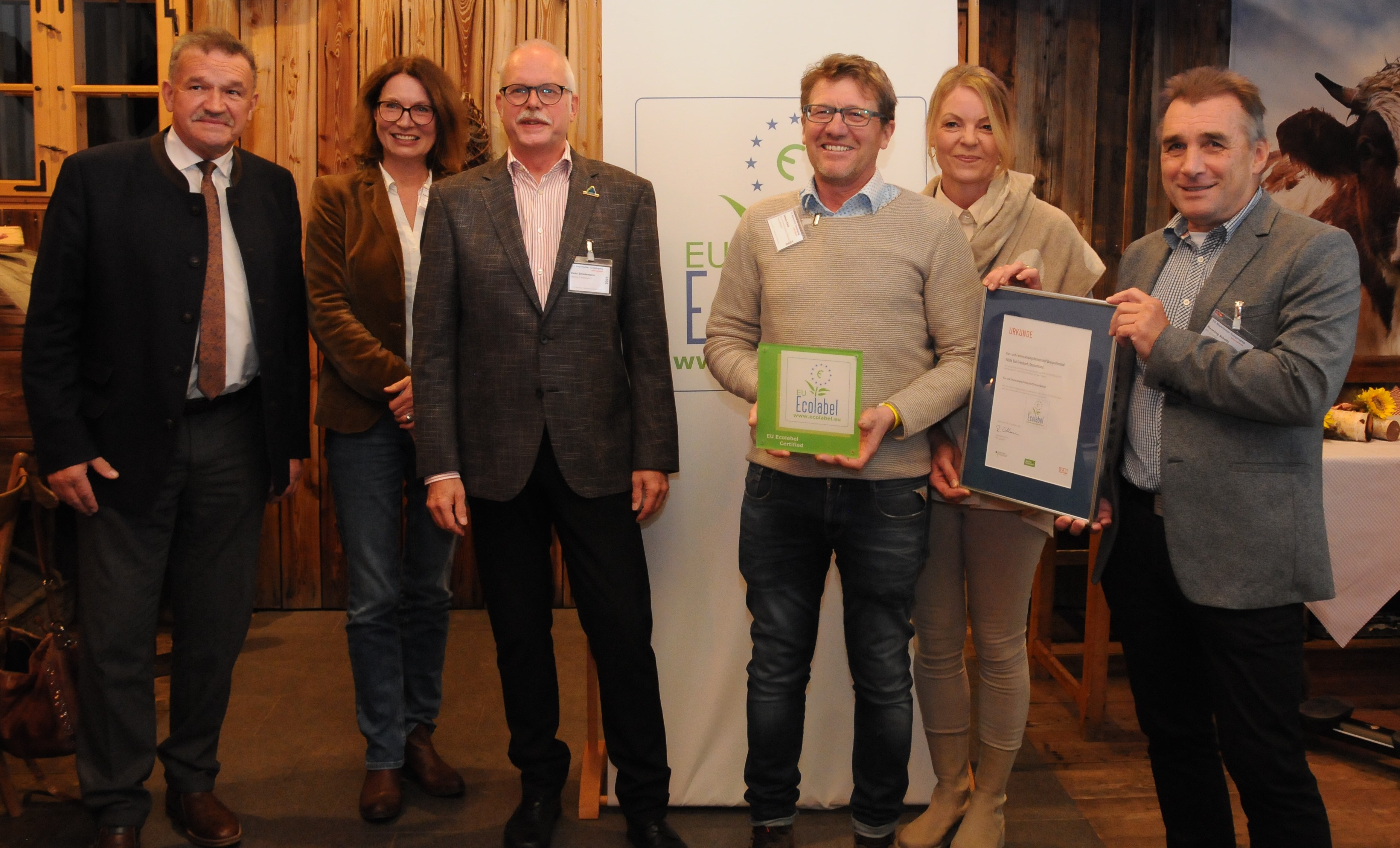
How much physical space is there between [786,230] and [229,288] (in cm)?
135

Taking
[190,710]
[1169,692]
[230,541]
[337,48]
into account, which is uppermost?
[337,48]

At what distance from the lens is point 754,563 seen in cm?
222

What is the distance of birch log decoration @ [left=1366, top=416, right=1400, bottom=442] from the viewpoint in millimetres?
3311

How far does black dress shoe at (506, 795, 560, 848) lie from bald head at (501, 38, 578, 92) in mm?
1730

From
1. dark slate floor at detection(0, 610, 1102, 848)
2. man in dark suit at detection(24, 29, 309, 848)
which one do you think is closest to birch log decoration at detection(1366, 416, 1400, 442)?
dark slate floor at detection(0, 610, 1102, 848)

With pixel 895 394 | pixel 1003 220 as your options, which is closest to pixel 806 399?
pixel 895 394

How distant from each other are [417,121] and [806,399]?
1.32 metres

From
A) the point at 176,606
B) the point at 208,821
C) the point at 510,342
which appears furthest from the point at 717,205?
the point at 208,821

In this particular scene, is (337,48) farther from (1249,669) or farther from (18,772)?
(1249,669)

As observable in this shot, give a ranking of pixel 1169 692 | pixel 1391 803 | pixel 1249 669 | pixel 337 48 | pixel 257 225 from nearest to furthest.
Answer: pixel 1249 669, pixel 1169 692, pixel 257 225, pixel 1391 803, pixel 337 48

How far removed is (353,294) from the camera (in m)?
2.53

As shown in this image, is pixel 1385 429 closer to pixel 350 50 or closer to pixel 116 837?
pixel 116 837

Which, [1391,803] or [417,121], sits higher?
[417,121]

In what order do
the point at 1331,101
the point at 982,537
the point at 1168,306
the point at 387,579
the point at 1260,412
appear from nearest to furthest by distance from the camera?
1. the point at 1260,412
2. the point at 1168,306
3. the point at 982,537
4. the point at 387,579
5. the point at 1331,101
